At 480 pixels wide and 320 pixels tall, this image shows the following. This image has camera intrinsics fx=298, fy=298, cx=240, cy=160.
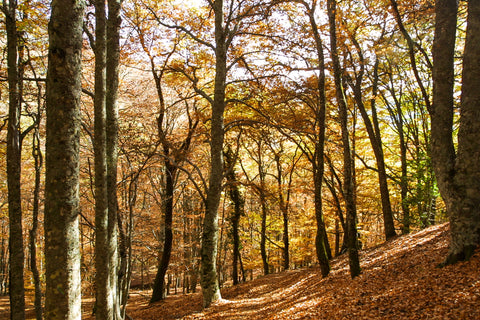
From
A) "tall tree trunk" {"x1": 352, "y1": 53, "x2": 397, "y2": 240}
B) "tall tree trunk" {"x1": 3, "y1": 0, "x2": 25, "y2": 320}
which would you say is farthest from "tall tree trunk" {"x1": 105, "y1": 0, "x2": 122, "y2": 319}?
"tall tree trunk" {"x1": 352, "y1": 53, "x2": 397, "y2": 240}

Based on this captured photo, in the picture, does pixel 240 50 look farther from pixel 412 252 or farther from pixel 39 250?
pixel 39 250

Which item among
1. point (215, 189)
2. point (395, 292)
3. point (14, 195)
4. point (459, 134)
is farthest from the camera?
point (215, 189)

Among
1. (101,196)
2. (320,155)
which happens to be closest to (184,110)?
(320,155)

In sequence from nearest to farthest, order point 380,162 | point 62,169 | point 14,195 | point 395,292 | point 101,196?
1. point 62,169
2. point 101,196
3. point 395,292
4. point 14,195
5. point 380,162

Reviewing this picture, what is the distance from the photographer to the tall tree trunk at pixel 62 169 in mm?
2877

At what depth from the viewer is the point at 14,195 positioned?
7.53m

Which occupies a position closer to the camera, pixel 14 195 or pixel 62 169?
pixel 62 169

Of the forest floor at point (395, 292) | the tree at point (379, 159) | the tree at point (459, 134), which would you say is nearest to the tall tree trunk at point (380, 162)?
the tree at point (379, 159)

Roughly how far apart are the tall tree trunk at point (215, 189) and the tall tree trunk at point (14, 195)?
15.5 ft

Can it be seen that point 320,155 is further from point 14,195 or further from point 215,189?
point 14,195

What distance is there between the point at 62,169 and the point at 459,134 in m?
6.80

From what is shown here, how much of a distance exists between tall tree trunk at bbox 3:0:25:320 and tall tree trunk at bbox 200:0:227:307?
186 inches

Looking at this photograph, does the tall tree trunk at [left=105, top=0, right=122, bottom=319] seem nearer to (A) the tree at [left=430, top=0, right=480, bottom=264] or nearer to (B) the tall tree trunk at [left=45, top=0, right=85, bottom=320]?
(B) the tall tree trunk at [left=45, top=0, right=85, bottom=320]

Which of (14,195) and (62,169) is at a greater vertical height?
(14,195)
